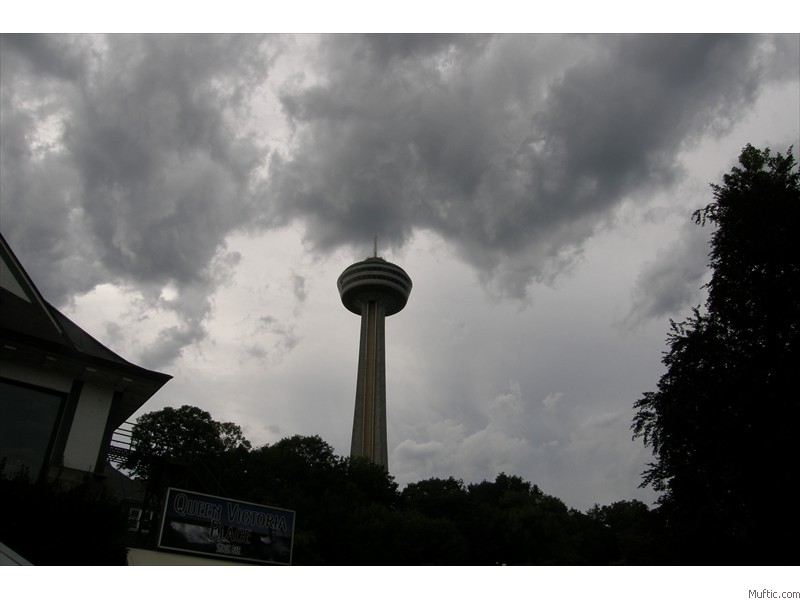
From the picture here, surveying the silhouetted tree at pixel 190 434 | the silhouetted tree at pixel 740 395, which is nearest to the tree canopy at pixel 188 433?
the silhouetted tree at pixel 190 434

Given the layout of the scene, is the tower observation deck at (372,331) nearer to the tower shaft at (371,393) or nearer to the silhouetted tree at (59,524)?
the tower shaft at (371,393)

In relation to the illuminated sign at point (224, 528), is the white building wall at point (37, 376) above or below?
above

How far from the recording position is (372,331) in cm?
10306

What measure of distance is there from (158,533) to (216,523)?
6.66 ft

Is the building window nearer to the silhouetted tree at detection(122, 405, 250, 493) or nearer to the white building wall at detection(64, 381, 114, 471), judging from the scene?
the white building wall at detection(64, 381, 114, 471)

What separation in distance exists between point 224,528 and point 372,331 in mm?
81643

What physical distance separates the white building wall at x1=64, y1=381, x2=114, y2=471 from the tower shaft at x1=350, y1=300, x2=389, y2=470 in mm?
74590

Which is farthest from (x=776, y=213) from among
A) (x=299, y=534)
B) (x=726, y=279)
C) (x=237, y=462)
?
(x=237, y=462)

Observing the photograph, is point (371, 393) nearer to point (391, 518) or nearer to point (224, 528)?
point (391, 518)

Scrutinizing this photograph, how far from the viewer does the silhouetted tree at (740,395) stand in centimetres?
1742

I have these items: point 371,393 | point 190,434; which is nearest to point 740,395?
point 190,434

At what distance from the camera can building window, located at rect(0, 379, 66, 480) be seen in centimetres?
1474

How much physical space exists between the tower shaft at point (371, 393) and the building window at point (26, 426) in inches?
2976

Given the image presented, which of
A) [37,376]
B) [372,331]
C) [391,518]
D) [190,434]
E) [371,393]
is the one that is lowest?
[37,376]
